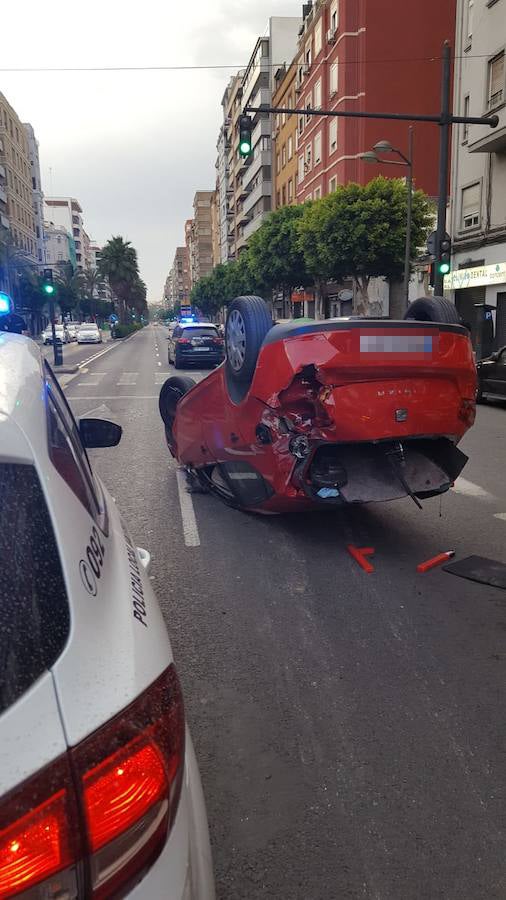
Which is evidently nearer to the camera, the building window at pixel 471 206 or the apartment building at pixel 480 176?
the apartment building at pixel 480 176

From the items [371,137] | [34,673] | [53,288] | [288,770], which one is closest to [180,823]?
[34,673]

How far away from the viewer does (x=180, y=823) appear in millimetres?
1271

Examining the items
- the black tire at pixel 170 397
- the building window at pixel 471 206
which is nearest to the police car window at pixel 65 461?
the black tire at pixel 170 397

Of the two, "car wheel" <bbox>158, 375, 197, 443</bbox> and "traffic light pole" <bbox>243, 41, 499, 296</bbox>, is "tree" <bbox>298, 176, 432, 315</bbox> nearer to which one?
"traffic light pole" <bbox>243, 41, 499, 296</bbox>

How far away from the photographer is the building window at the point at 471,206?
25.5 meters

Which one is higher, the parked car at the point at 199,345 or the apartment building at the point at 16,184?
the apartment building at the point at 16,184

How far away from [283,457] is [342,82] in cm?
3838

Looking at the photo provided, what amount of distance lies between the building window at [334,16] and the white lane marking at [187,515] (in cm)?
3851

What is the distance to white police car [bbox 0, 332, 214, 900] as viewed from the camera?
103 centimetres

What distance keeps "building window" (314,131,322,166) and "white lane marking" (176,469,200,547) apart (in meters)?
39.7

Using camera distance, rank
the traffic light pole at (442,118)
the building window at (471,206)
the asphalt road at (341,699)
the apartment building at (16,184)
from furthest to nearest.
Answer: the apartment building at (16,184), the building window at (471,206), the traffic light pole at (442,118), the asphalt road at (341,699)

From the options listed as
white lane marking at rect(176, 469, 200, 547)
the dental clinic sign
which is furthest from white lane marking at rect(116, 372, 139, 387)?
white lane marking at rect(176, 469, 200, 547)

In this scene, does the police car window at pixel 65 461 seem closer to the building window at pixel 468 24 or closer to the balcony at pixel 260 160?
the building window at pixel 468 24

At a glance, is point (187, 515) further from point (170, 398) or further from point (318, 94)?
point (318, 94)
